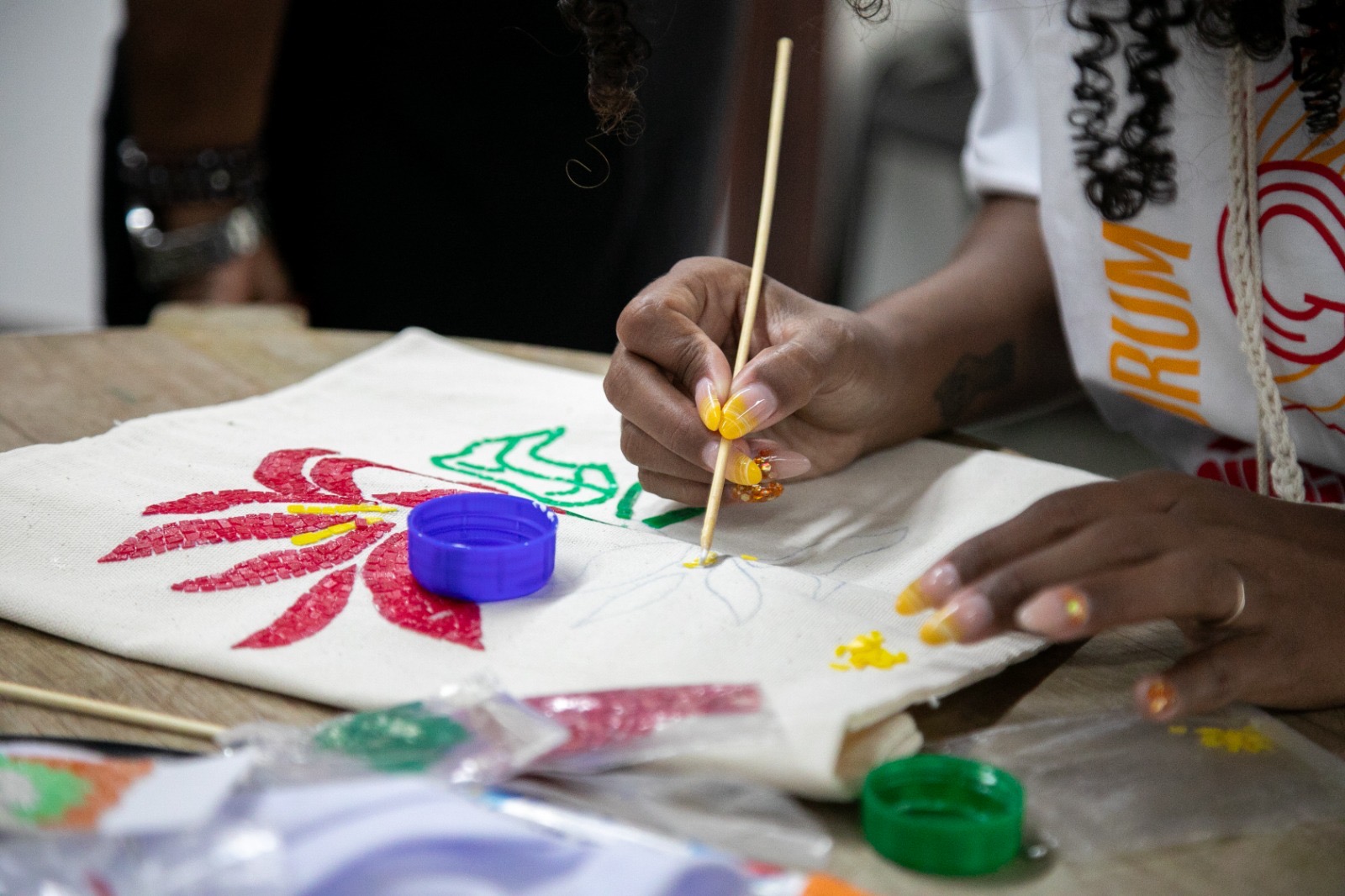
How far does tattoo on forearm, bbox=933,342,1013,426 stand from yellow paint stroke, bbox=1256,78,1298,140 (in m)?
0.36

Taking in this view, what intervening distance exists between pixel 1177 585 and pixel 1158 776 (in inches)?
4.3

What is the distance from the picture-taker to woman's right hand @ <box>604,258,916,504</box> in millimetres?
959

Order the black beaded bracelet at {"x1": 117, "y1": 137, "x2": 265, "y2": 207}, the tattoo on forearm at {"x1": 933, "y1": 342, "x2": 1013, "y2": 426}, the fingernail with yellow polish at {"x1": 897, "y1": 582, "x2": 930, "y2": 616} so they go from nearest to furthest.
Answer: the fingernail with yellow polish at {"x1": 897, "y1": 582, "x2": 930, "y2": 616} → the tattoo on forearm at {"x1": 933, "y1": 342, "x2": 1013, "y2": 426} → the black beaded bracelet at {"x1": 117, "y1": 137, "x2": 265, "y2": 207}

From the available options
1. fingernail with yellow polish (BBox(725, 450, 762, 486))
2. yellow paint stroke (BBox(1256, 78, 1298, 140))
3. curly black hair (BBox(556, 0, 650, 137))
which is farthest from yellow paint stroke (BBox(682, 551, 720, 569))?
yellow paint stroke (BBox(1256, 78, 1298, 140))

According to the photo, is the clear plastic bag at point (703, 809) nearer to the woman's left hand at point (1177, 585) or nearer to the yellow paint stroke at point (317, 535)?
the woman's left hand at point (1177, 585)

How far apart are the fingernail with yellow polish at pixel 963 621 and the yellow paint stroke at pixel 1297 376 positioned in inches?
20.4

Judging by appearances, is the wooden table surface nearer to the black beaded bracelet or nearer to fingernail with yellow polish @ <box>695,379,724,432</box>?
fingernail with yellow polish @ <box>695,379,724,432</box>

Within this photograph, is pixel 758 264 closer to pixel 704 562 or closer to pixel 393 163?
pixel 704 562

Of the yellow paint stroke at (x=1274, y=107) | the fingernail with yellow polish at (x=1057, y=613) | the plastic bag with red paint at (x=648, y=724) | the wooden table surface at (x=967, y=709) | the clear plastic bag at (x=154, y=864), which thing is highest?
the yellow paint stroke at (x=1274, y=107)

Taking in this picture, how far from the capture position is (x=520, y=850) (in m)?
0.52

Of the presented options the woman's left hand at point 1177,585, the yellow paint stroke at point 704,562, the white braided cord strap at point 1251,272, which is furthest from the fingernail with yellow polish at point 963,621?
the white braided cord strap at point 1251,272

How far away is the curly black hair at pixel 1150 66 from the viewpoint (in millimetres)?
891

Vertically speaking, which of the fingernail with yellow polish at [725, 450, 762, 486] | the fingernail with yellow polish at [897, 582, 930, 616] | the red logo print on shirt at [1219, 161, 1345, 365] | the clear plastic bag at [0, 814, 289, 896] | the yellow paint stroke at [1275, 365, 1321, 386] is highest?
the red logo print on shirt at [1219, 161, 1345, 365]

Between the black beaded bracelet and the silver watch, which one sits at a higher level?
the black beaded bracelet
